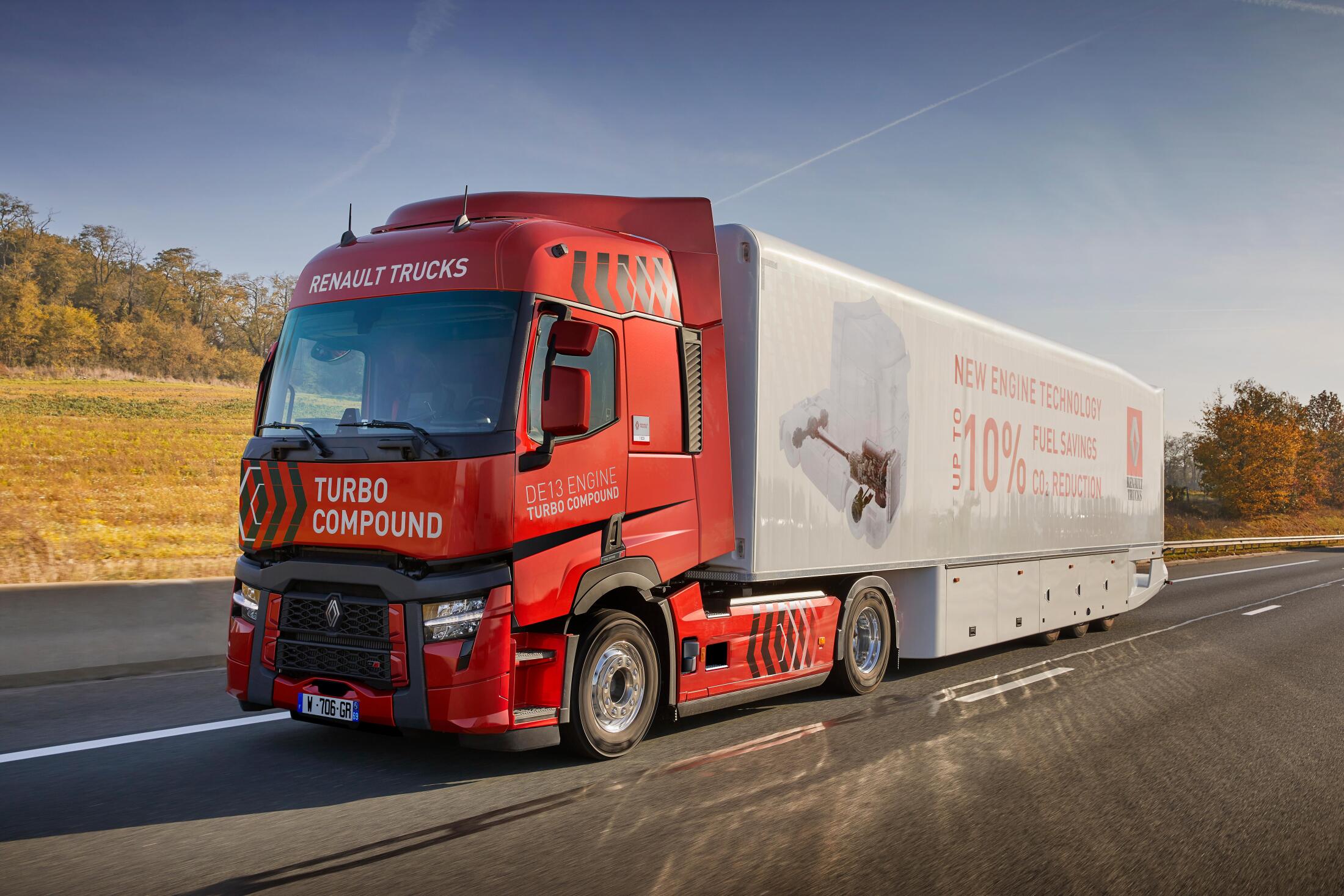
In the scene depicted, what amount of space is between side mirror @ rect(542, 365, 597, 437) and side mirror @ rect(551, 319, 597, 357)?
0.61 feet

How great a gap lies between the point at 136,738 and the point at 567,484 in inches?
128

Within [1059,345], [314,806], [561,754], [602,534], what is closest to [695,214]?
[602,534]

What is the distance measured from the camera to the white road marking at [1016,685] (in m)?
8.52

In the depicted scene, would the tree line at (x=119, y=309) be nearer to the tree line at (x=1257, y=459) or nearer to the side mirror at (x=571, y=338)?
the side mirror at (x=571, y=338)

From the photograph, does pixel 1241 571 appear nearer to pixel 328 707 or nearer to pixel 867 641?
pixel 867 641

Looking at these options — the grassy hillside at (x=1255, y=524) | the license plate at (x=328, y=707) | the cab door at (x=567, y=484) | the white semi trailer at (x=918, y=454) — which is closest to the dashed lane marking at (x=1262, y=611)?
the white semi trailer at (x=918, y=454)

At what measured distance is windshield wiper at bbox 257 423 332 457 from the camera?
555cm

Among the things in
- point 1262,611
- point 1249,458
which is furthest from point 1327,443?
point 1262,611

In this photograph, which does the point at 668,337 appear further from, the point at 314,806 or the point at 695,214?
the point at 314,806

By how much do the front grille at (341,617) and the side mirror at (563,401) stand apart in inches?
52.2

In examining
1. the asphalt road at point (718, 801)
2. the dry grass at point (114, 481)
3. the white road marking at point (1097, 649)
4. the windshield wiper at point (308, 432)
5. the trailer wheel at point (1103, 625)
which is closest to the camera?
the asphalt road at point (718, 801)

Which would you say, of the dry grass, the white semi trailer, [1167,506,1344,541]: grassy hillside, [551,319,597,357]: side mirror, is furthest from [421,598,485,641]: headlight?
[1167,506,1344,541]: grassy hillside

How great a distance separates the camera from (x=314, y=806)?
496 cm

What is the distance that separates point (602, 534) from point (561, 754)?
55.7 inches
